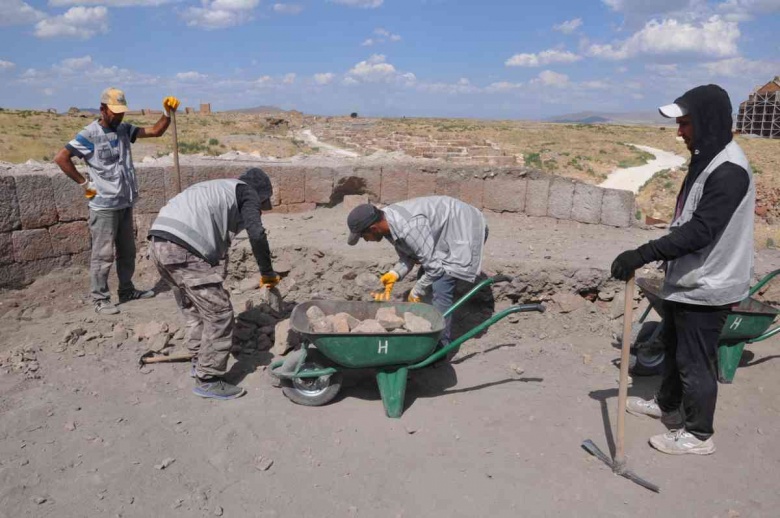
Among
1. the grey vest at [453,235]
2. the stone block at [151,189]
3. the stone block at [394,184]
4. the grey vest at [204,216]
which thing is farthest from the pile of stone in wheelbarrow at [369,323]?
the stone block at [394,184]

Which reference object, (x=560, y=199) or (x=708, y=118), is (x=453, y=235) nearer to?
(x=708, y=118)

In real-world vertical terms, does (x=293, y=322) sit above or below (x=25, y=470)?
above

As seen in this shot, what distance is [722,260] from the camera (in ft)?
9.73

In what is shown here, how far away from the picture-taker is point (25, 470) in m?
3.17

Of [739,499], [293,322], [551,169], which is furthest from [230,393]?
[551,169]

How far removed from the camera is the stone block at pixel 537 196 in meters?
7.77

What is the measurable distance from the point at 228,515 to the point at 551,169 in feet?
66.9

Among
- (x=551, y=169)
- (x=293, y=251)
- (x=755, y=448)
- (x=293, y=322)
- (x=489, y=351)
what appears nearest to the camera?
(x=755, y=448)

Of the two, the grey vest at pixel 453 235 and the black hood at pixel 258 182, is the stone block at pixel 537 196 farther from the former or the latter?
the black hood at pixel 258 182

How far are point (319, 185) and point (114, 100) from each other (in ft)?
10.5

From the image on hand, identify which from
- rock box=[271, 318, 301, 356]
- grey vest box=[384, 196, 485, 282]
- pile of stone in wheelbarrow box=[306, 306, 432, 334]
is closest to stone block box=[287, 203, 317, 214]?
rock box=[271, 318, 301, 356]

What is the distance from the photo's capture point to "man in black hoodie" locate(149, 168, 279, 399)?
3693 millimetres

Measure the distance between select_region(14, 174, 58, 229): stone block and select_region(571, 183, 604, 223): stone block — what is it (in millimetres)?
5966

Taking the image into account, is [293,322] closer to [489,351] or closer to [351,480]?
[351,480]
